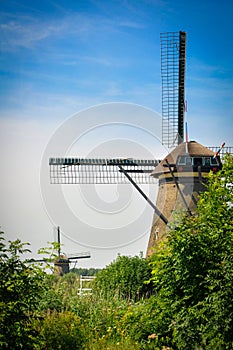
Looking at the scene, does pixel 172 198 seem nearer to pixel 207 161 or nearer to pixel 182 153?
pixel 182 153

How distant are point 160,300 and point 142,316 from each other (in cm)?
84

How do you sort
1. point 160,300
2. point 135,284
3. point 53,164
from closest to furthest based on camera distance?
1. point 160,300
2. point 135,284
3. point 53,164

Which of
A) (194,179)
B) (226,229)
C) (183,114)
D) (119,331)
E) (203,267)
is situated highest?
(183,114)

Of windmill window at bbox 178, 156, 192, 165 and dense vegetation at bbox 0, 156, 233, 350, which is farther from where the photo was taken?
windmill window at bbox 178, 156, 192, 165

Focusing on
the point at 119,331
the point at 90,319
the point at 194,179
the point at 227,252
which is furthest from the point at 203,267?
the point at 194,179

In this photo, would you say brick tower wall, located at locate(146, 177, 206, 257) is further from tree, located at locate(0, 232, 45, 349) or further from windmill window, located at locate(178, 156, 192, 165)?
tree, located at locate(0, 232, 45, 349)

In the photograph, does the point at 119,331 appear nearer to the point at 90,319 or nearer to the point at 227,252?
the point at 90,319

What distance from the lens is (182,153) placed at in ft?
73.4

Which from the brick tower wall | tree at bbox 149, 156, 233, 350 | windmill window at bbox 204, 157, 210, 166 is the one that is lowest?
tree at bbox 149, 156, 233, 350

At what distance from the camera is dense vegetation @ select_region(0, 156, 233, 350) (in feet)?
28.0

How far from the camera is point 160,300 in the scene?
1050cm

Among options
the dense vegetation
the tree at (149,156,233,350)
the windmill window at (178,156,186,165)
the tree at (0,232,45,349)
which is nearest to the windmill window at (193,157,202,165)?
the windmill window at (178,156,186,165)

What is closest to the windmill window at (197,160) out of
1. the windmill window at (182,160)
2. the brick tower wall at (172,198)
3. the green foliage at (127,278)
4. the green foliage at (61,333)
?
the windmill window at (182,160)

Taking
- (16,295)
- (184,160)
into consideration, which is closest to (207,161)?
(184,160)
